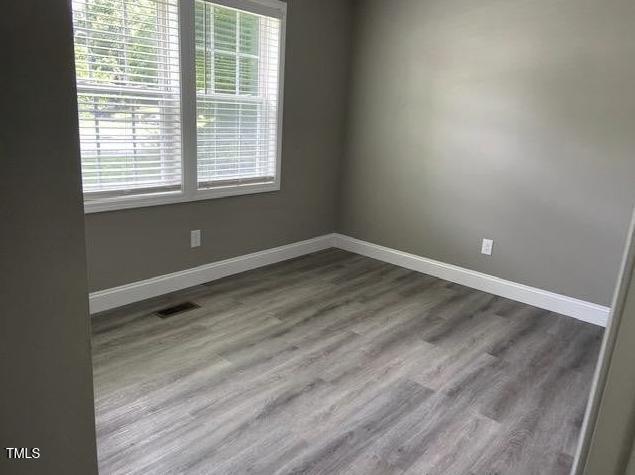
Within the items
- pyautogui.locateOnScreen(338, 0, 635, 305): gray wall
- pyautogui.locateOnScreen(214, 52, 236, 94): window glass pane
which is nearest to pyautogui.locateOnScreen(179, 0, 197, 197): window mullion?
pyautogui.locateOnScreen(214, 52, 236, 94): window glass pane

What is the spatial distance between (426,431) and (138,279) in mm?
2108

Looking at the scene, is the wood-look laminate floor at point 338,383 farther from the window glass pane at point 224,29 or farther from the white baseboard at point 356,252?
the window glass pane at point 224,29

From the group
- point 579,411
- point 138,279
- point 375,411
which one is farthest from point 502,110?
point 138,279

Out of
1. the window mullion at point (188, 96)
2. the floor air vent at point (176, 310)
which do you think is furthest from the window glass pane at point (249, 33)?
the floor air vent at point (176, 310)

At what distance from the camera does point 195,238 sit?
350 cm

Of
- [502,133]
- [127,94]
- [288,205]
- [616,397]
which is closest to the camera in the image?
[616,397]

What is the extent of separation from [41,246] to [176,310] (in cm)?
225

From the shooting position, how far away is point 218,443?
1938 millimetres

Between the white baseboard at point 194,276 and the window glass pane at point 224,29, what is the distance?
158cm

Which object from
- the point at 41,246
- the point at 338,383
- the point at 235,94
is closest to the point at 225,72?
the point at 235,94

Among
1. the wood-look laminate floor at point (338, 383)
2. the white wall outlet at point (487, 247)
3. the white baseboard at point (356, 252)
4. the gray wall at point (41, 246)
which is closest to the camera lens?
the gray wall at point (41, 246)

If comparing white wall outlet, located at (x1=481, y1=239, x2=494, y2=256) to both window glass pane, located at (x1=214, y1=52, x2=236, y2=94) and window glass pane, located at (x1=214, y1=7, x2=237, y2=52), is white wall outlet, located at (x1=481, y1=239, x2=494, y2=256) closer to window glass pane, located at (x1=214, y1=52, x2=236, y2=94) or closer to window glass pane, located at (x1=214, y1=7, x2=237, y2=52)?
window glass pane, located at (x1=214, y1=52, x2=236, y2=94)

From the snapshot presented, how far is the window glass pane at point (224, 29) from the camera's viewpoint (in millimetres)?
3219

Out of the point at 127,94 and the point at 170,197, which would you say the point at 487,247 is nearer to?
the point at 170,197
